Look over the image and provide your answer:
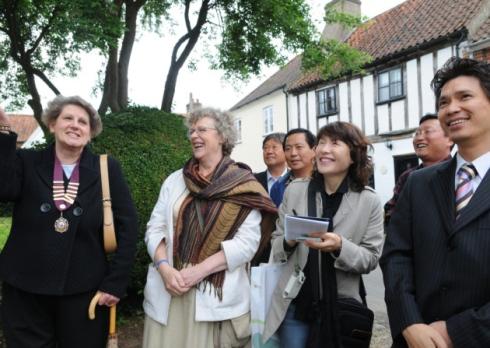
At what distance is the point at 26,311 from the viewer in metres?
2.30

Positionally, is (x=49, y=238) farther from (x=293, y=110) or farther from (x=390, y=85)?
(x=293, y=110)

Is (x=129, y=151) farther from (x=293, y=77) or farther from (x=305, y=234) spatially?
(x=293, y=77)

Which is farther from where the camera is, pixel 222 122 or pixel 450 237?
pixel 222 122

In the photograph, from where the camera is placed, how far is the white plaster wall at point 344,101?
51.8 feet

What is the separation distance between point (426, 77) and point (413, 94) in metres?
0.64

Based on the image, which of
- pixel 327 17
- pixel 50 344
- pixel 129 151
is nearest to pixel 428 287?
pixel 50 344

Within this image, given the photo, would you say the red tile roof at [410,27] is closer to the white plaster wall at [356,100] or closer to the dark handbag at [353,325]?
the white plaster wall at [356,100]

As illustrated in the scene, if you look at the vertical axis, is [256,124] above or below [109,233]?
above

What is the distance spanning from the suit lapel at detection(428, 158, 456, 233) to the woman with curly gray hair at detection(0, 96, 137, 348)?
1783 millimetres

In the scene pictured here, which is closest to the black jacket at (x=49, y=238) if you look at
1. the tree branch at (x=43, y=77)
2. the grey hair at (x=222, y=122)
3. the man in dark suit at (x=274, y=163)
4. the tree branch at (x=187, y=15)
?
the grey hair at (x=222, y=122)

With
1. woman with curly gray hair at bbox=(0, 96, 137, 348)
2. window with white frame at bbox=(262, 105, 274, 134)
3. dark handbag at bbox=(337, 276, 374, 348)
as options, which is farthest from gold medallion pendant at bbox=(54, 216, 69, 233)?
window with white frame at bbox=(262, 105, 274, 134)

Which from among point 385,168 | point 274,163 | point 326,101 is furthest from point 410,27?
point 274,163

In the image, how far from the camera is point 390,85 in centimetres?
1412

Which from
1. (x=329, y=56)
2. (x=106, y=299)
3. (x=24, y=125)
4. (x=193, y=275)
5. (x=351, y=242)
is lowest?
(x=106, y=299)
